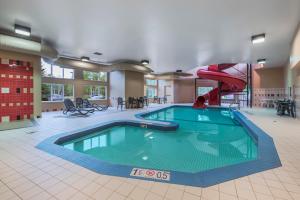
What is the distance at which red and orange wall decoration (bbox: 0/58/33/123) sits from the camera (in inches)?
191

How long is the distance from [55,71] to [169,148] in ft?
25.9

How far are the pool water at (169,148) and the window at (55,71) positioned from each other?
563 centimetres

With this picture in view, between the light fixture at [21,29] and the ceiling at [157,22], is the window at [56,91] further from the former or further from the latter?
the light fixture at [21,29]

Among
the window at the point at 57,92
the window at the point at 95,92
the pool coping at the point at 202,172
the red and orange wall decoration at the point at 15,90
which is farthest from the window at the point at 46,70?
the pool coping at the point at 202,172

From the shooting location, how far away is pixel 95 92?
10.8m

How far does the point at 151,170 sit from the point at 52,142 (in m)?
2.21

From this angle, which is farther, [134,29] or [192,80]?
[192,80]

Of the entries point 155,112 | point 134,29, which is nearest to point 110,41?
point 134,29

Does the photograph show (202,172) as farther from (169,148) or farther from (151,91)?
(151,91)

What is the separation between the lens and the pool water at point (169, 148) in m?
2.88

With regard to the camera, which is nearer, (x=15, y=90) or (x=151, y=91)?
(x=15, y=90)

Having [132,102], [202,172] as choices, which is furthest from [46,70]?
[202,172]

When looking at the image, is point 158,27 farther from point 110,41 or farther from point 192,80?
point 192,80

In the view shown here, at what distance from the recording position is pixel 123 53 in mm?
7477
